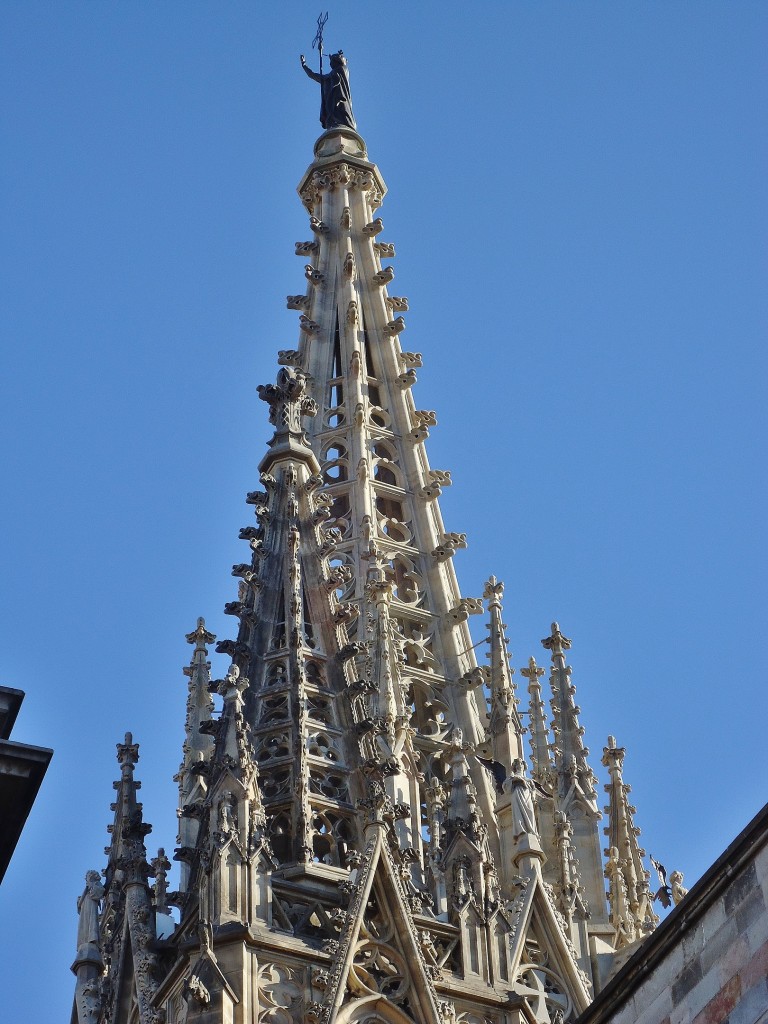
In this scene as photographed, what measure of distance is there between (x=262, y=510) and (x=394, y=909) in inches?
391

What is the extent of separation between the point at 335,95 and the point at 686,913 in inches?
1678

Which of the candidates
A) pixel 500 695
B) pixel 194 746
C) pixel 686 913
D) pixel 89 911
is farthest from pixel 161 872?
pixel 686 913

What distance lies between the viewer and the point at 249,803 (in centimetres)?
3634

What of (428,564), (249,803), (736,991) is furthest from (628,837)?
(736,991)

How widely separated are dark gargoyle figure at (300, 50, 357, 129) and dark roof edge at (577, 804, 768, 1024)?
130 ft

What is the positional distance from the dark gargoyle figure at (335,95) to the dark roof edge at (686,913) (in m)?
39.8

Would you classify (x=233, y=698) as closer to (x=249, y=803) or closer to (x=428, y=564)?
(x=249, y=803)

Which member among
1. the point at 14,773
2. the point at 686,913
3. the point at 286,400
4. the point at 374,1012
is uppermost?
the point at 286,400

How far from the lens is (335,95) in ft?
209

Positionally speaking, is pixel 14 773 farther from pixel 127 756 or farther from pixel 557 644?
pixel 557 644

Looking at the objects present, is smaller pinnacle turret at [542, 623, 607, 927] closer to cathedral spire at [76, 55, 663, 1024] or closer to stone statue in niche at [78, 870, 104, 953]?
cathedral spire at [76, 55, 663, 1024]

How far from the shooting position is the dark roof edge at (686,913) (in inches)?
896

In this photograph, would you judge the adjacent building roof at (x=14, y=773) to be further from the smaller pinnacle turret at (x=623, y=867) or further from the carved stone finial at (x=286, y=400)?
the carved stone finial at (x=286, y=400)

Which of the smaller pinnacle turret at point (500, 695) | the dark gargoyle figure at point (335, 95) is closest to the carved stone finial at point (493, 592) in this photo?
the smaller pinnacle turret at point (500, 695)
